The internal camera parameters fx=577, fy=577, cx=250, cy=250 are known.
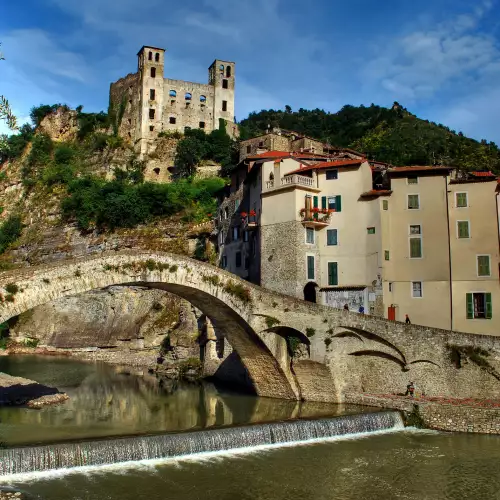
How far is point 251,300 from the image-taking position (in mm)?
28609

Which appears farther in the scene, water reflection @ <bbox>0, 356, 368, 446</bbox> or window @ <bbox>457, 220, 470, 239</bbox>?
window @ <bbox>457, 220, 470, 239</bbox>

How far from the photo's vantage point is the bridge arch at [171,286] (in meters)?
21.8

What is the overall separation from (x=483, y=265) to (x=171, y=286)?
1686 cm

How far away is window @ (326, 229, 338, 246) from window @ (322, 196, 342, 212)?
1307 mm

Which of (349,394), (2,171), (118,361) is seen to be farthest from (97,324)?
(2,171)

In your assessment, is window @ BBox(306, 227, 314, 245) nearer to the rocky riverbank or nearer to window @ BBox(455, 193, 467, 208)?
window @ BBox(455, 193, 467, 208)

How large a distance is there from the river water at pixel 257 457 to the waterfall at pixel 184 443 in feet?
0.13

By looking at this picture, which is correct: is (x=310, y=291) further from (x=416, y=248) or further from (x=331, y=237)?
(x=416, y=248)

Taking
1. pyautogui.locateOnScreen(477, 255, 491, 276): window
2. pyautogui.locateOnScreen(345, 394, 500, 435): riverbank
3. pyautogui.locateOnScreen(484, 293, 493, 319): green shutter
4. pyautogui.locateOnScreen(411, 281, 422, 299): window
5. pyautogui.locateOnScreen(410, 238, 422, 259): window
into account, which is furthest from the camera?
pyautogui.locateOnScreen(410, 238, 422, 259): window

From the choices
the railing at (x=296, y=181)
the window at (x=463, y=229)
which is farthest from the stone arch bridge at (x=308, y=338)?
the railing at (x=296, y=181)

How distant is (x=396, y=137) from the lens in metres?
75.8

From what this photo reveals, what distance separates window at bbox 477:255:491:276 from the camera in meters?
31.1

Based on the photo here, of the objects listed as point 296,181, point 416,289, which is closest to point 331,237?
point 296,181

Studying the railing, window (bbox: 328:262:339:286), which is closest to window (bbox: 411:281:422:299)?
window (bbox: 328:262:339:286)
